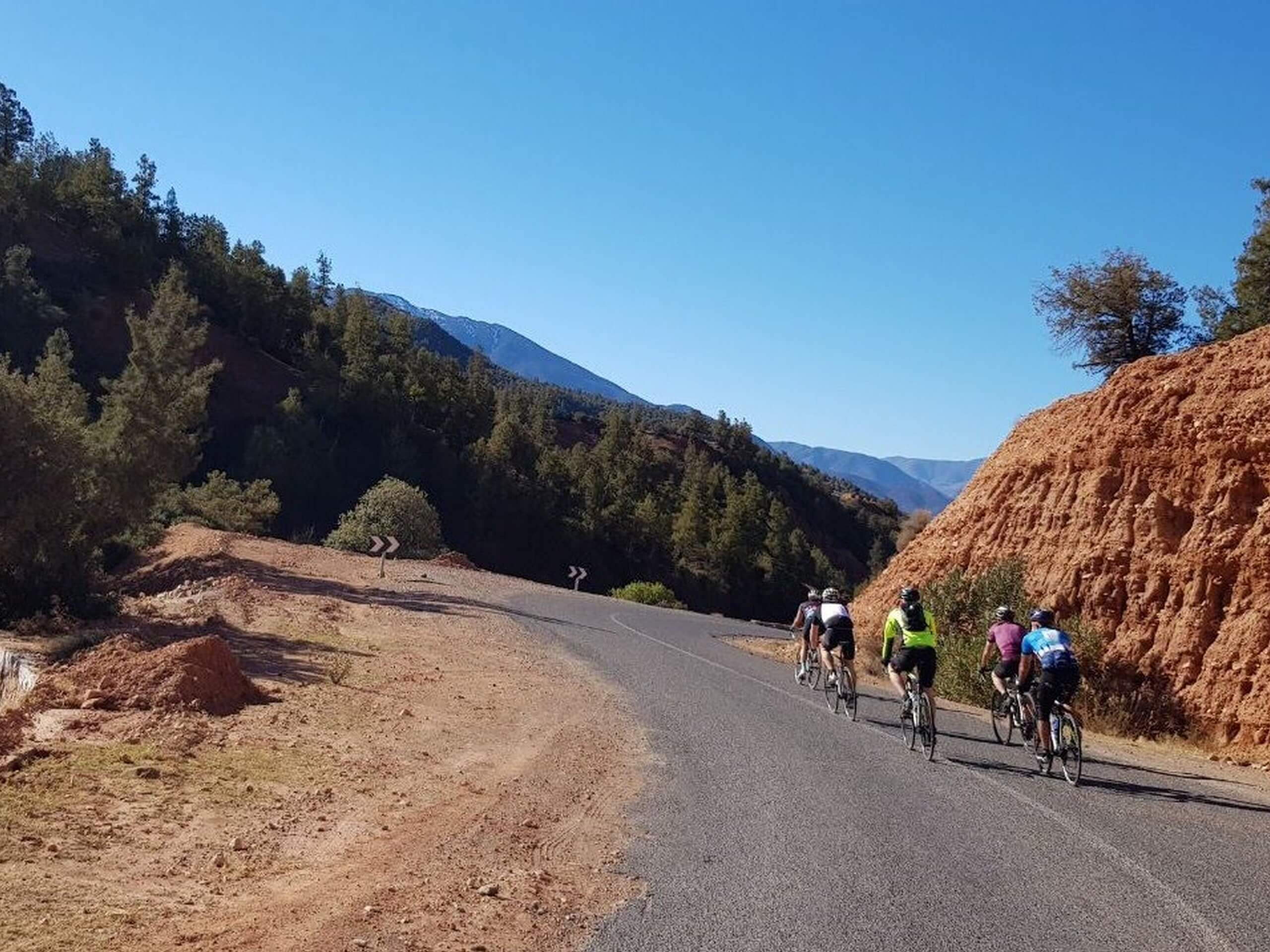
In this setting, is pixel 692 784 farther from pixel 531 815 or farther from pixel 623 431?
pixel 623 431

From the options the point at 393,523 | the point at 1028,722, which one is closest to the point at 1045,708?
the point at 1028,722

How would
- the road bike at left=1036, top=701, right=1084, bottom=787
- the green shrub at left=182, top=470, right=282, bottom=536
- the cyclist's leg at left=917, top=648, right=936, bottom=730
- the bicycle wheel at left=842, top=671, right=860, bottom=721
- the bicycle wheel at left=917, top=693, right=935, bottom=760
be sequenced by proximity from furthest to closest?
the green shrub at left=182, top=470, right=282, bottom=536 < the bicycle wheel at left=842, top=671, right=860, bottom=721 < the cyclist's leg at left=917, top=648, right=936, bottom=730 < the bicycle wheel at left=917, top=693, right=935, bottom=760 < the road bike at left=1036, top=701, right=1084, bottom=787

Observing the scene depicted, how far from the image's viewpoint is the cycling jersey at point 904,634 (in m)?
12.1

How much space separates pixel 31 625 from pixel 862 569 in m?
101

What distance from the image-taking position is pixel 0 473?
2008 cm

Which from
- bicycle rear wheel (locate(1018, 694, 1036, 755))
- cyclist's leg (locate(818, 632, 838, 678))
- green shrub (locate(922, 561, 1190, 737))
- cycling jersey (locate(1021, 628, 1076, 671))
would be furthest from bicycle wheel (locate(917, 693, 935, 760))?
green shrub (locate(922, 561, 1190, 737))

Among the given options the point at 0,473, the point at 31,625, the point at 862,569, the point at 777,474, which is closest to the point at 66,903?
the point at 31,625

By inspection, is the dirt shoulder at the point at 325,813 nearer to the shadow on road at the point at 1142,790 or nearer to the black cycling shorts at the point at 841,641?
the black cycling shorts at the point at 841,641

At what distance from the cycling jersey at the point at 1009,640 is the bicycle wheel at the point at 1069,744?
174 centimetres

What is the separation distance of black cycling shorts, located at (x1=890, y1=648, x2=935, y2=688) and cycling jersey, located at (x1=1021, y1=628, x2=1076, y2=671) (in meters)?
1.04

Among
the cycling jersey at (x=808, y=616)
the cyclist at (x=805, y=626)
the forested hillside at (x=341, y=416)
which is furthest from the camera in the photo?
the forested hillside at (x=341, y=416)

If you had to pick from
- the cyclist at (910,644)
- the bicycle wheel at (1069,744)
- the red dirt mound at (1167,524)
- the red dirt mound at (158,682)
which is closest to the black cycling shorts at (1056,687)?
the bicycle wheel at (1069,744)

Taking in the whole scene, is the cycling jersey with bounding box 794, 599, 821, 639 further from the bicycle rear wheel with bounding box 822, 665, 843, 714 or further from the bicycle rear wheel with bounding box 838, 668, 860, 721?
the bicycle rear wheel with bounding box 838, 668, 860, 721

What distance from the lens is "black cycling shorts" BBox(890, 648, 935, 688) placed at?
1184 cm
